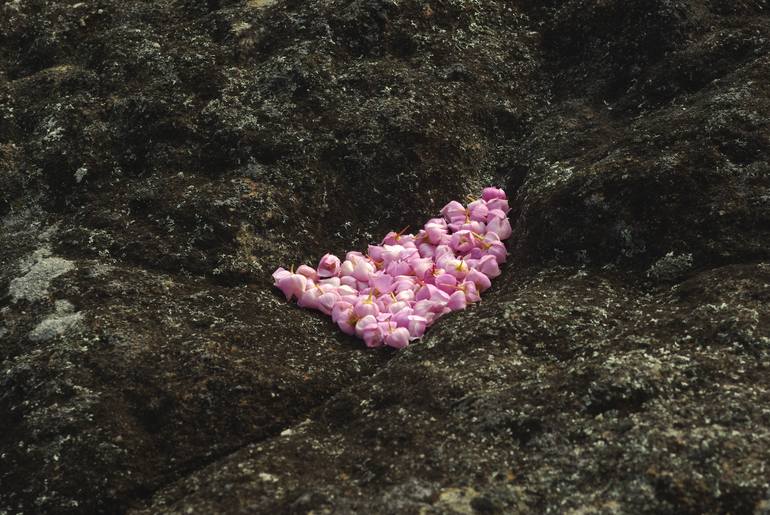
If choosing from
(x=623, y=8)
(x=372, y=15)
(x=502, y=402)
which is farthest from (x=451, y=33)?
(x=502, y=402)

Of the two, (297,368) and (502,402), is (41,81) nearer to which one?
(297,368)

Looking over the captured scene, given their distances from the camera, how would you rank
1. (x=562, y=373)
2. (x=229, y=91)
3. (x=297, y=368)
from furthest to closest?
(x=229, y=91) → (x=297, y=368) → (x=562, y=373)

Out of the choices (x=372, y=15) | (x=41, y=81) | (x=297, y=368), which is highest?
(x=372, y=15)

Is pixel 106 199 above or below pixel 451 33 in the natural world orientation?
below

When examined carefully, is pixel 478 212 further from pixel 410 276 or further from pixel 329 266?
pixel 329 266

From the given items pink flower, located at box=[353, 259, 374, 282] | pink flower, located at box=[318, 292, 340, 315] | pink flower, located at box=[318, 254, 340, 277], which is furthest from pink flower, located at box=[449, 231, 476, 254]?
pink flower, located at box=[318, 292, 340, 315]

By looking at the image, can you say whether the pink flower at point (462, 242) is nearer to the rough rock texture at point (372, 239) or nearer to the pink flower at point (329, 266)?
the rough rock texture at point (372, 239)

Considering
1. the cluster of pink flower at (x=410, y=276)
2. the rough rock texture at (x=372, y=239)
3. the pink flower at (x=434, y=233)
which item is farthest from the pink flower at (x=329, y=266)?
the pink flower at (x=434, y=233)
